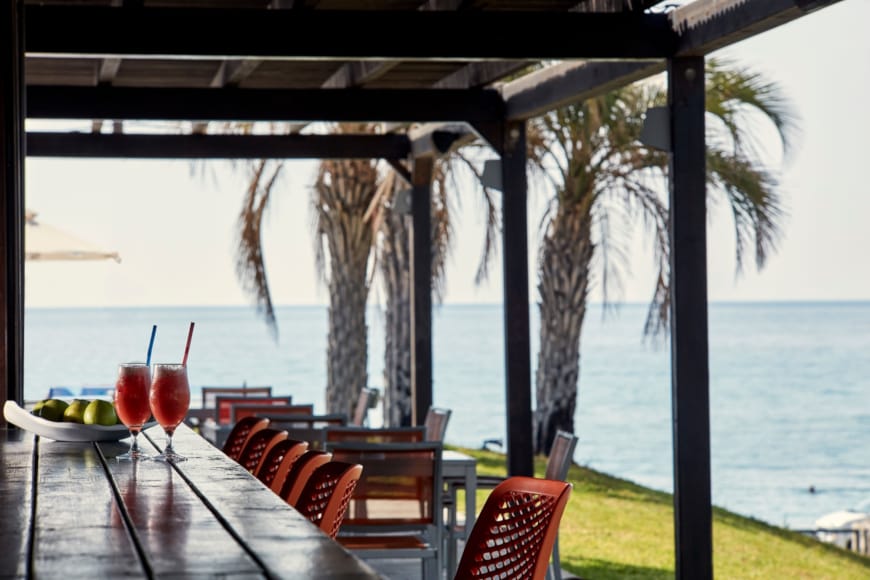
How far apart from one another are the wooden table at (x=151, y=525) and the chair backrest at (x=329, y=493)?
183mm

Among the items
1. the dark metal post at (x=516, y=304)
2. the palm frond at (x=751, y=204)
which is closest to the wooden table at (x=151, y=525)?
the dark metal post at (x=516, y=304)

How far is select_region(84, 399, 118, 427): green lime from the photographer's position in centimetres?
307

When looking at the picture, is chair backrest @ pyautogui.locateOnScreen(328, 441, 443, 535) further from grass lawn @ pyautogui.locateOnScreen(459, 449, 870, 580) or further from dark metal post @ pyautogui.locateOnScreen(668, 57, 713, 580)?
grass lawn @ pyautogui.locateOnScreen(459, 449, 870, 580)

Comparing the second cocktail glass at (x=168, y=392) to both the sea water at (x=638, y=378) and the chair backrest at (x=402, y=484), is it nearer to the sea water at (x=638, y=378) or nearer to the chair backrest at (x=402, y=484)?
the chair backrest at (x=402, y=484)

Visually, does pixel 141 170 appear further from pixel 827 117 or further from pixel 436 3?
pixel 436 3

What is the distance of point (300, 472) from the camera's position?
3.02 meters

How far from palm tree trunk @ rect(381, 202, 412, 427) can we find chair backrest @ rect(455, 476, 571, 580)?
9.51 metres

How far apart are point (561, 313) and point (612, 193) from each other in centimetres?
138

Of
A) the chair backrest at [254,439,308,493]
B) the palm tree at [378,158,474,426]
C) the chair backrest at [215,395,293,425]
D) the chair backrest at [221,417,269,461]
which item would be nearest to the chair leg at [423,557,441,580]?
the chair backrest at [221,417,269,461]

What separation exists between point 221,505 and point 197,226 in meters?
44.9

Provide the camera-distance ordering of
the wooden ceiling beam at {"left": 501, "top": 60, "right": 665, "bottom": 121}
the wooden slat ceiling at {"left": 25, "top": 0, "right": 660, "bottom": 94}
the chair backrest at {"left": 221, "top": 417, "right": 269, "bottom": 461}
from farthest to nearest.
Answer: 1. the wooden slat ceiling at {"left": 25, "top": 0, "right": 660, "bottom": 94}
2. the wooden ceiling beam at {"left": 501, "top": 60, "right": 665, "bottom": 121}
3. the chair backrest at {"left": 221, "top": 417, "right": 269, "bottom": 461}

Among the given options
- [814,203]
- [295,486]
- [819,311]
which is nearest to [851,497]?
[814,203]

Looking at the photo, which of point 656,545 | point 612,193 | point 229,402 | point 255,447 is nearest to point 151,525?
point 255,447

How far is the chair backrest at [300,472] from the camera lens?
3.00 m
